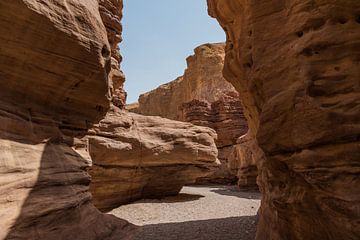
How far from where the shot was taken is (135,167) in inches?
490

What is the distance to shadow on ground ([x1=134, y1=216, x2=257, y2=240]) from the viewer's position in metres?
6.88

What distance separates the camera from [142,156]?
1254 cm

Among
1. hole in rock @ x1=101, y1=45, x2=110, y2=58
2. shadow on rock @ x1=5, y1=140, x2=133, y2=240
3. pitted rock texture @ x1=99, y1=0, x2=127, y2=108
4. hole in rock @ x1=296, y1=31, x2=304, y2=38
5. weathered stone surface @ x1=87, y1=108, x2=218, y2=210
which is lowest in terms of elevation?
shadow on rock @ x1=5, y1=140, x2=133, y2=240

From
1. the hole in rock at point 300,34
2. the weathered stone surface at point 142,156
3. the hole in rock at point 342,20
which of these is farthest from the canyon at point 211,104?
the hole in rock at point 342,20

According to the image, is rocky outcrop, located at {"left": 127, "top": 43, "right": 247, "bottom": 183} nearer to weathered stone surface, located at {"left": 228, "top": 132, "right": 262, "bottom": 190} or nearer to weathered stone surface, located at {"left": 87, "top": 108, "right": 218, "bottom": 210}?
weathered stone surface, located at {"left": 228, "top": 132, "right": 262, "bottom": 190}

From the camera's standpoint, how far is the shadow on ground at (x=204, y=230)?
6879 mm

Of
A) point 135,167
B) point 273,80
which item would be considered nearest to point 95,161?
point 135,167

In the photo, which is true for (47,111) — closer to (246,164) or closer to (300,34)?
(300,34)

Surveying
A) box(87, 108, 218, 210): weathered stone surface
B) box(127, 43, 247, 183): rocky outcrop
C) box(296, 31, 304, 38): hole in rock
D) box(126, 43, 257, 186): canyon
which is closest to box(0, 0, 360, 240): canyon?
box(296, 31, 304, 38): hole in rock

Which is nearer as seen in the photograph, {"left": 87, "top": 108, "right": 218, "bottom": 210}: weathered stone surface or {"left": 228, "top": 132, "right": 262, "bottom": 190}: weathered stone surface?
{"left": 87, "top": 108, "right": 218, "bottom": 210}: weathered stone surface

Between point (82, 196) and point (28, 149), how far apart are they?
171 centimetres

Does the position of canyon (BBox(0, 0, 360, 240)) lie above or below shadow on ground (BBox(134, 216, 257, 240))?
above

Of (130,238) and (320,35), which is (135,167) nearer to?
(130,238)

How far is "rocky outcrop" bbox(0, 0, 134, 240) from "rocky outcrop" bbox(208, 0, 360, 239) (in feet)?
13.0
